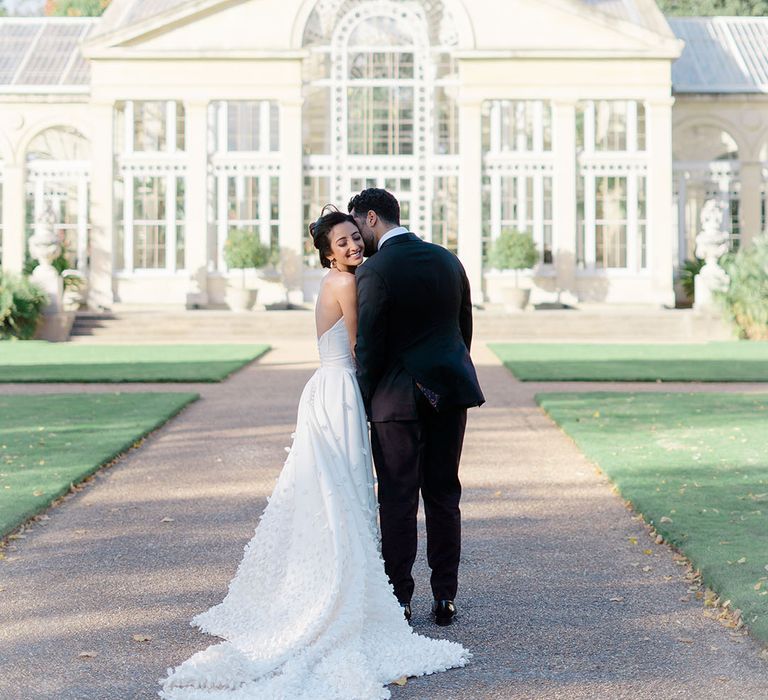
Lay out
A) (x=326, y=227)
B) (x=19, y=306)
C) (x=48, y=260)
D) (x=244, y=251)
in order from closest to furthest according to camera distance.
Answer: (x=326, y=227) < (x=19, y=306) < (x=48, y=260) < (x=244, y=251)

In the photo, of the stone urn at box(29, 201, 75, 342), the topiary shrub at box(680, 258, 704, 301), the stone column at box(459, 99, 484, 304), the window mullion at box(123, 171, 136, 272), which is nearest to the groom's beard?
the stone urn at box(29, 201, 75, 342)

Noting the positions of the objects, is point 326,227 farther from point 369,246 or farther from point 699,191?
point 699,191

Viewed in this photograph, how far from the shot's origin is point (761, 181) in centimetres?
3095

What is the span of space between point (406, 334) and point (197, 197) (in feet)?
78.6

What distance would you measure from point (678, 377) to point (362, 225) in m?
11.1

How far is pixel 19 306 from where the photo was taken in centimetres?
2336

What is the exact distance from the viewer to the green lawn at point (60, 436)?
7.75 meters

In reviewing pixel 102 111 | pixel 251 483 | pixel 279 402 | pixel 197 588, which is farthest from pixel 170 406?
pixel 102 111

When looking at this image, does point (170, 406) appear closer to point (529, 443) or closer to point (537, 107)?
point (529, 443)

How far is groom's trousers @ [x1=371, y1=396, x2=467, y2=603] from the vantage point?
4.97 metres

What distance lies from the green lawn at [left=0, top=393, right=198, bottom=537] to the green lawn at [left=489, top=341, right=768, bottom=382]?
503cm

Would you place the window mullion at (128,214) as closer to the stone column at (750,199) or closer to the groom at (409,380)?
the stone column at (750,199)


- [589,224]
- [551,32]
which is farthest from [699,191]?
[551,32]

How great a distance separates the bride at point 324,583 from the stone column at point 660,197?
23884mm
